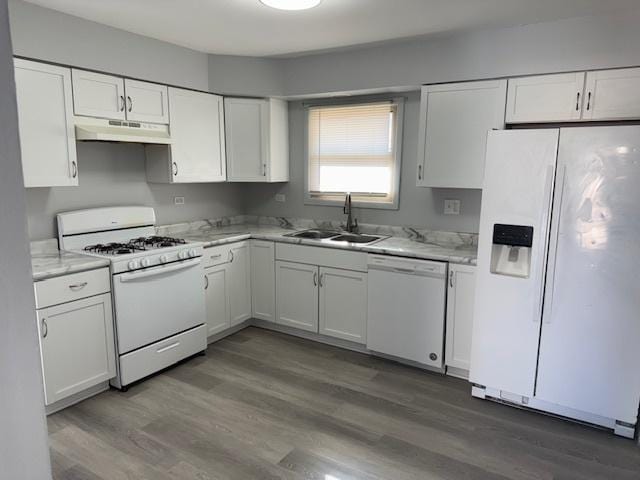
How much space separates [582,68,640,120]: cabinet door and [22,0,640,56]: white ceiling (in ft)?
1.23

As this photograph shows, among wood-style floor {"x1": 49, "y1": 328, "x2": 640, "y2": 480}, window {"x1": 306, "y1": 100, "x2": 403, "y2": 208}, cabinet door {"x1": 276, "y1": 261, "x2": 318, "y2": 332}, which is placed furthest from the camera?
window {"x1": 306, "y1": 100, "x2": 403, "y2": 208}

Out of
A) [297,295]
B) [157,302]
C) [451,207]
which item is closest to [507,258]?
[451,207]

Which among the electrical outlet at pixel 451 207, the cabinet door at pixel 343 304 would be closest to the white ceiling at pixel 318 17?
the electrical outlet at pixel 451 207

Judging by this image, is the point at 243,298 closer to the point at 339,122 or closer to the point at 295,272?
the point at 295,272

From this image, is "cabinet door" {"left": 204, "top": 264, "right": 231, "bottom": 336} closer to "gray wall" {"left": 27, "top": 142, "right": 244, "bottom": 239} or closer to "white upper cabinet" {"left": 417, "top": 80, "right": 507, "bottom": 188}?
"gray wall" {"left": 27, "top": 142, "right": 244, "bottom": 239}

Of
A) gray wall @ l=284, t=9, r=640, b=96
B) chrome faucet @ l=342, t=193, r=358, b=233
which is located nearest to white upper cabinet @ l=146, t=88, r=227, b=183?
gray wall @ l=284, t=9, r=640, b=96

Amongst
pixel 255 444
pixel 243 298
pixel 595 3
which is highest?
pixel 595 3

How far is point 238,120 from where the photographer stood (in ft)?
13.1

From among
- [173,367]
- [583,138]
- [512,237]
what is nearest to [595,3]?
[583,138]

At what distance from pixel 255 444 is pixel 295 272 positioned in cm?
162

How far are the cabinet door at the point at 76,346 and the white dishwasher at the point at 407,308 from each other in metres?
1.90

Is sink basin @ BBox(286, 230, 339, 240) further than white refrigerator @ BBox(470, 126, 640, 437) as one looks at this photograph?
Yes

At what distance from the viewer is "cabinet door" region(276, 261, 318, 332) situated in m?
3.67

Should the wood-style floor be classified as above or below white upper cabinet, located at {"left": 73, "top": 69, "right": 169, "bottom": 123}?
below
